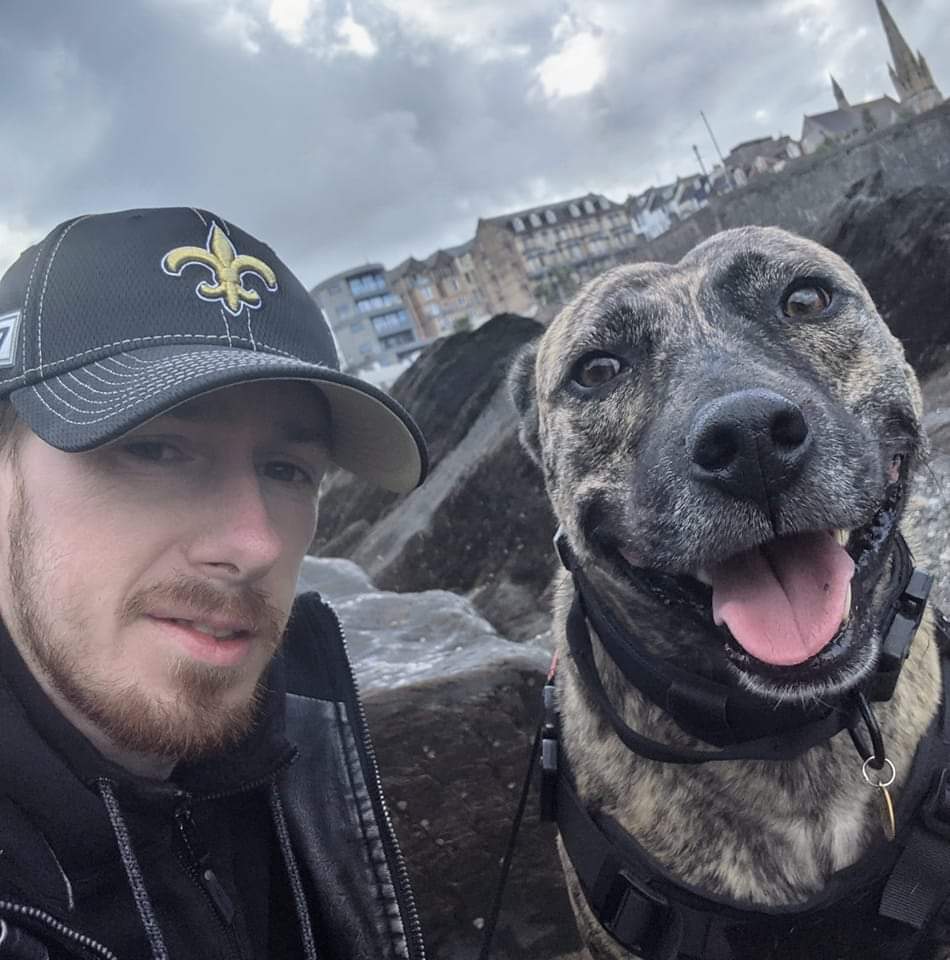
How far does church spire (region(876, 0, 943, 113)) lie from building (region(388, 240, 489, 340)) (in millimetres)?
52282

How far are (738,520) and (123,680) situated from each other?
4.87 feet

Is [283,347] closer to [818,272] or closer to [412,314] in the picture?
[818,272]

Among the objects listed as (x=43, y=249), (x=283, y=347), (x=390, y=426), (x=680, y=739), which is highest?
(x=43, y=249)

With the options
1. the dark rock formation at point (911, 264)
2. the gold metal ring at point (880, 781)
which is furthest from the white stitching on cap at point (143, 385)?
the dark rock formation at point (911, 264)

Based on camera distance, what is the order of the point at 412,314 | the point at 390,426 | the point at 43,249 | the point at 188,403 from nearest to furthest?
the point at 188,403, the point at 43,249, the point at 390,426, the point at 412,314

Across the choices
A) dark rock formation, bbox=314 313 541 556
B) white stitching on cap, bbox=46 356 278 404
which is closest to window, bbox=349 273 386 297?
dark rock formation, bbox=314 313 541 556

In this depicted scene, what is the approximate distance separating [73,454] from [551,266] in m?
84.4

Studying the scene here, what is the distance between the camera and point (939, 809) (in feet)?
6.19

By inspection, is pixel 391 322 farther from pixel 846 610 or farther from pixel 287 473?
pixel 846 610

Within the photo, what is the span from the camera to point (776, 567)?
192 cm

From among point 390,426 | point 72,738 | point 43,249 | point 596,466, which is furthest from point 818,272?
point 72,738

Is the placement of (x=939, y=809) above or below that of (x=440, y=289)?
below

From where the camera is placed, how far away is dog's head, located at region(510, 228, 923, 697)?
70.0 inches

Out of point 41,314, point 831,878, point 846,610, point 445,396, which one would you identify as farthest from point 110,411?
point 445,396
